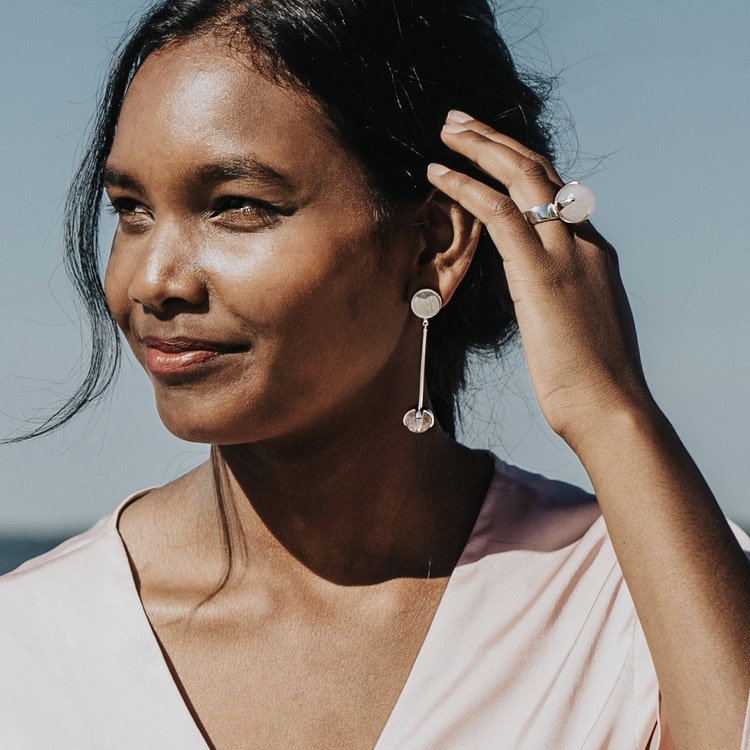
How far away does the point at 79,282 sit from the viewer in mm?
3324

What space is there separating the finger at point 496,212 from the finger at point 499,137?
0.34ft

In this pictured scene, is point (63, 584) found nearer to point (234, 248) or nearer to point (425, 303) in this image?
point (234, 248)

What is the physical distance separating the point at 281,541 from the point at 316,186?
0.87m

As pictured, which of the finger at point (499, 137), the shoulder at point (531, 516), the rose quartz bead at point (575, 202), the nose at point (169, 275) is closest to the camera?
the nose at point (169, 275)

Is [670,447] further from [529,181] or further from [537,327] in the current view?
[529,181]

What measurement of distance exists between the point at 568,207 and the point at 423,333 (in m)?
0.52

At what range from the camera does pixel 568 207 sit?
8.80 ft

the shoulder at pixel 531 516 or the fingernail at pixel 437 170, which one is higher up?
the fingernail at pixel 437 170

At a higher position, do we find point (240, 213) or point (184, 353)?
point (240, 213)

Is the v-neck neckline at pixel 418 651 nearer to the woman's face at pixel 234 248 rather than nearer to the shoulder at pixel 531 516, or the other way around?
the shoulder at pixel 531 516

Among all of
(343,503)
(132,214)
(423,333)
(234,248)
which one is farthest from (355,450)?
(132,214)

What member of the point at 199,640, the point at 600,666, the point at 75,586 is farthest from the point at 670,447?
the point at 75,586

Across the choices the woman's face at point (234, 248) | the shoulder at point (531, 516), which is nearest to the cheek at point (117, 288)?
the woman's face at point (234, 248)

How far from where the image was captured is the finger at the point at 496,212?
2689 mm
